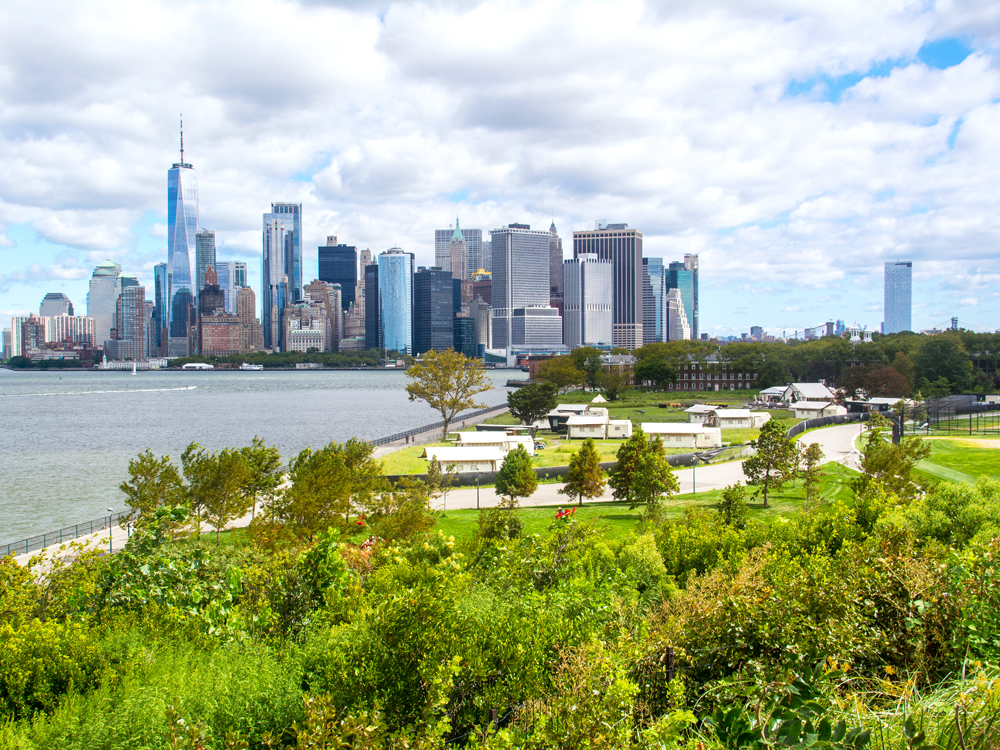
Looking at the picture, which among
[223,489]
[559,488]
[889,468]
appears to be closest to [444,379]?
[559,488]

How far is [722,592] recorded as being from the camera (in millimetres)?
9016

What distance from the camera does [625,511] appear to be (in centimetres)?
3147

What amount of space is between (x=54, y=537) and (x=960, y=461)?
150 ft

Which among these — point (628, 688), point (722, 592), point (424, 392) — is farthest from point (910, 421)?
point (628, 688)

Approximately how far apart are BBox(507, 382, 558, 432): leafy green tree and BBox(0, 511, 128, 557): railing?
3848 cm

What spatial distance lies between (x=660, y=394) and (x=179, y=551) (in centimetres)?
9479

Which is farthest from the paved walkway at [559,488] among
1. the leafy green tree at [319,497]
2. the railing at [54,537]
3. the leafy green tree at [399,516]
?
the leafy green tree at [399,516]

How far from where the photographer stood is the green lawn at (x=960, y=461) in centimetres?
3484

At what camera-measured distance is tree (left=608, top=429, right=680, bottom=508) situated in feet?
97.2

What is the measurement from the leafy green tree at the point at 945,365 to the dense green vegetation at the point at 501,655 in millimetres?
89353

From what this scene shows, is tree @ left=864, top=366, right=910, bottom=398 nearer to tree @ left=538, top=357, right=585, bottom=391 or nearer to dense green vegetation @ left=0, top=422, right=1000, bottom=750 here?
tree @ left=538, top=357, right=585, bottom=391

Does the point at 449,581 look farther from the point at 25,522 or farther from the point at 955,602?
the point at 25,522

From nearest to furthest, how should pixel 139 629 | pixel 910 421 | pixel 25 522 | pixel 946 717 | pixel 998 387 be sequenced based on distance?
pixel 946 717
pixel 139 629
pixel 25 522
pixel 910 421
pixel 998 387

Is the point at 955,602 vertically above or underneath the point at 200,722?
above
